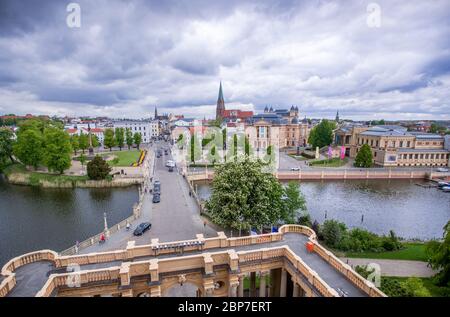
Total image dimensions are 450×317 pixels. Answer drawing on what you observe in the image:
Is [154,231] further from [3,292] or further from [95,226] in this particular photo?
[3,292]

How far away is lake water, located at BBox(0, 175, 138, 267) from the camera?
84.4ft

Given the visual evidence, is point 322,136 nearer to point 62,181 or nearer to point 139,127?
point 62,181

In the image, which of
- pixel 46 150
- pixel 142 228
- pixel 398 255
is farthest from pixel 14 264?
pixel 46 150

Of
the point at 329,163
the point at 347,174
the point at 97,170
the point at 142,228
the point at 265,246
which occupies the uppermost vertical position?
the point at 265,246

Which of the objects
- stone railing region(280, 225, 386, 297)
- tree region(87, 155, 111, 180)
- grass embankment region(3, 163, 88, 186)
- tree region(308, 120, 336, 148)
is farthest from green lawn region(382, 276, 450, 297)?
tree region(308, 120, 336, 148)

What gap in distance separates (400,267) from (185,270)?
1852 centimetres

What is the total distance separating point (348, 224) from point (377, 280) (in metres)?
19.0

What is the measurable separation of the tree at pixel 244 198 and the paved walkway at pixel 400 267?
788 centimetres

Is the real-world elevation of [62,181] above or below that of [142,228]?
above

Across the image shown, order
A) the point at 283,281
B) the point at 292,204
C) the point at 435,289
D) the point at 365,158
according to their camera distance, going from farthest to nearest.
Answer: the point at 365,158 → the point at 292,204 → the point at 435,289 → the point at 283,281

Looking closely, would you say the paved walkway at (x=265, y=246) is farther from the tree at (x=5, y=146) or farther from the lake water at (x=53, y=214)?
the tree at (x=5, y=146)

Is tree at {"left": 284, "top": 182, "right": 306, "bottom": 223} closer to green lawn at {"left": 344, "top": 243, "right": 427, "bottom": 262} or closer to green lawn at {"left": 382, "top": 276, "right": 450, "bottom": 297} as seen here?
green lawn at {"left": 344, "top": 243, "right": 427, "bottom": 262}

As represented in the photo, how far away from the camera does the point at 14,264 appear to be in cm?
1256
